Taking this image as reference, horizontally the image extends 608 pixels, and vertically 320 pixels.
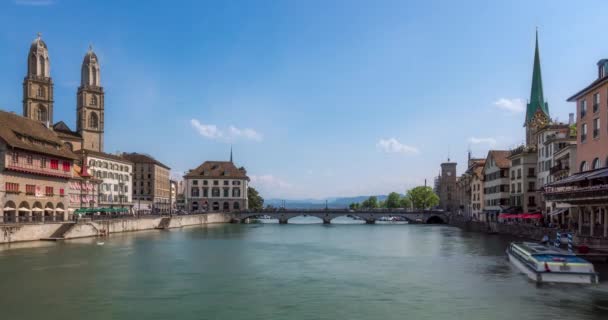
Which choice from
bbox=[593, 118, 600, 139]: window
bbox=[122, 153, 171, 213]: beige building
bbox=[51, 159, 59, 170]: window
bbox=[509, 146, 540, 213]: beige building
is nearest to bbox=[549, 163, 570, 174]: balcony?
bbox=[509, 146, 540, 213]: beige building

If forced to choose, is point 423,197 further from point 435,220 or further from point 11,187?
point 11,187

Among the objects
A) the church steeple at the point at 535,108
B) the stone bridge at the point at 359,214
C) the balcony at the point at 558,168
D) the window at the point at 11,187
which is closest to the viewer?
the window at the point at 11,187

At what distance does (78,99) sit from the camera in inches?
5915

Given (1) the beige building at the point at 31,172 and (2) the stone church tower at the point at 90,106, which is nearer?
(1) the beige building at the point at 31,172

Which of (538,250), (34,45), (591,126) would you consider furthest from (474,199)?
(34,45)

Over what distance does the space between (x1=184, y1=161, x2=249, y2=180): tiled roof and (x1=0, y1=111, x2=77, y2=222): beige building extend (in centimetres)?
8243

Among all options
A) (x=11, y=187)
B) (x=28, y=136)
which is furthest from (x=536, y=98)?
(x=11, y=187)

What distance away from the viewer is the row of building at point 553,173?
56572mm

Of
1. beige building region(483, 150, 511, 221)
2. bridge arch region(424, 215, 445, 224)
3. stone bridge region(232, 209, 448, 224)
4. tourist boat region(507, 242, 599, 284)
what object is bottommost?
bridge arch region(424, 215, 445, 224)

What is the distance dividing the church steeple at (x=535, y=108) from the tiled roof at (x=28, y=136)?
327 ft

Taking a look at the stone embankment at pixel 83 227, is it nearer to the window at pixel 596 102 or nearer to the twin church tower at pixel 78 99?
the twin church tower at pixel 78 99

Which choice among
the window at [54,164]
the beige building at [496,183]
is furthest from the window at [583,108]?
the window at [54,164]

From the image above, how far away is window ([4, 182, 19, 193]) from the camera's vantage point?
6912 cm

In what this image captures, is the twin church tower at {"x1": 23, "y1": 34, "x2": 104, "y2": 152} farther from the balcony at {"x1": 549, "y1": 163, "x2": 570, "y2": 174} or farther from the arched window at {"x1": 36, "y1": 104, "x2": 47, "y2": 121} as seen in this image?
the balcony at {"x1": 549, "y1": 163, "x2": 570, "y2": 174}
